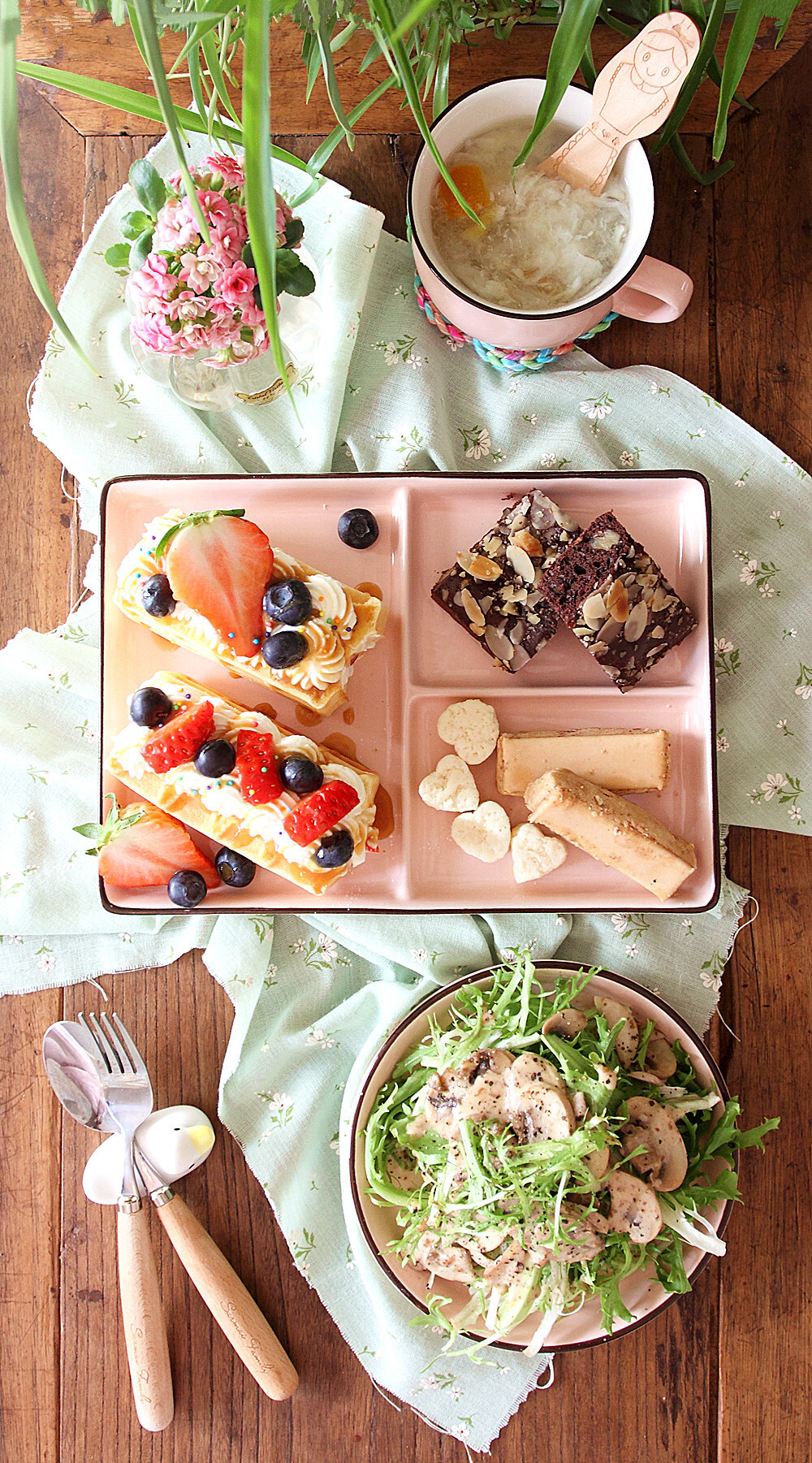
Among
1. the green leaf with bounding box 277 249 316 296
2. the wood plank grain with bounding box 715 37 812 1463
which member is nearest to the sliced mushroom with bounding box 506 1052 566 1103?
the wood plank grain with bounding box 715 37 812 1463

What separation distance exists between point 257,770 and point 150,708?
21 centimetres

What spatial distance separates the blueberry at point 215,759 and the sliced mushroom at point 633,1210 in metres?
0.90

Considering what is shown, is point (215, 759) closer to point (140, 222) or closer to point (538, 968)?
point (538, 968)

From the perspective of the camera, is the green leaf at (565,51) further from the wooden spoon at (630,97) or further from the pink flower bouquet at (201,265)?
the pink flower bouquet at (201,265)

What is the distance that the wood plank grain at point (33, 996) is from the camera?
1974mm

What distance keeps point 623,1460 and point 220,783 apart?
1.46 meters

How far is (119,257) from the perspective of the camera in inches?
66.1

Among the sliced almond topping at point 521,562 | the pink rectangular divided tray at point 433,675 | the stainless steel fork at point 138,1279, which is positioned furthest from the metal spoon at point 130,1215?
the sliced almond topping at point 521,562

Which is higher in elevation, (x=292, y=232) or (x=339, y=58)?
(x=339, y=58)

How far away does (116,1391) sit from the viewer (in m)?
1.97

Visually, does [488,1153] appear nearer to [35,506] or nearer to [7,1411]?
[7,1411]

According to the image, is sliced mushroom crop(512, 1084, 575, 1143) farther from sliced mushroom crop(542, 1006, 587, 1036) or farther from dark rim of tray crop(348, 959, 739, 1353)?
dark rim of tray crop(348, 959, 739, 1353)

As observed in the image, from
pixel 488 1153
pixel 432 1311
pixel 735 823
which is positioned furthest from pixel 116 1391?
pixel 735 823

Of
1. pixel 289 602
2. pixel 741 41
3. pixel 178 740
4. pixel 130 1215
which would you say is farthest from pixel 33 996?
pixel 741 41
